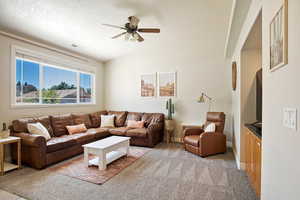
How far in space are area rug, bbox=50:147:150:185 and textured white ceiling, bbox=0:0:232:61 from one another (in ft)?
9.31

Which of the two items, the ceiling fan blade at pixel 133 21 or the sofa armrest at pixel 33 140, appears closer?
the sofa armrest at pixel 33 140

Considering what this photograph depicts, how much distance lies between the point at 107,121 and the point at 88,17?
9.73 feet

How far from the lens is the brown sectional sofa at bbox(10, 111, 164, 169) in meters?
2.82

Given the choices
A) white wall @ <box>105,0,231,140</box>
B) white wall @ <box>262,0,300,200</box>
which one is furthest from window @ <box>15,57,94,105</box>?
white wall @ <box>262,0,300,200</box>

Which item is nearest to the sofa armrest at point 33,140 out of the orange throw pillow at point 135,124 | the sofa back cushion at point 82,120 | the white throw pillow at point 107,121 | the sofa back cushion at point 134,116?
the sofa back cushion at point 82,120

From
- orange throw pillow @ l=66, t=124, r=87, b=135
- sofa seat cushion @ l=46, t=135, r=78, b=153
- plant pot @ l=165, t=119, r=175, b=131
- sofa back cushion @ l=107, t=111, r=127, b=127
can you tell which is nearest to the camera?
sofa seat cushion @ l=46, t=135, r=78, b=153

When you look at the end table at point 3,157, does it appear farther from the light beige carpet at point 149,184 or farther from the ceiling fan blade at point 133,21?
the ceiling fan blade at point 133,21

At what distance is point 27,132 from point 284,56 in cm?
410

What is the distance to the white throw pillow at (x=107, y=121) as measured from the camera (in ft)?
16.1

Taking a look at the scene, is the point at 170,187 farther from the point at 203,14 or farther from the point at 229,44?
the point at 203,14

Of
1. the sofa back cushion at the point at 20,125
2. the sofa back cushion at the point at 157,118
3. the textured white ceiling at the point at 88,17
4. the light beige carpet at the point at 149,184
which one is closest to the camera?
the light beige carpet at the point at 149,184

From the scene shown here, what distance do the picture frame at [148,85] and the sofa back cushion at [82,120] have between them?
6.12 ft

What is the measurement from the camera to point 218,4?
2979mm

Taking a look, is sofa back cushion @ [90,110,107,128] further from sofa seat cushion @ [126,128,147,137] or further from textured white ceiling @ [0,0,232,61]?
textured white ceiling @ [0,0,232,61]
